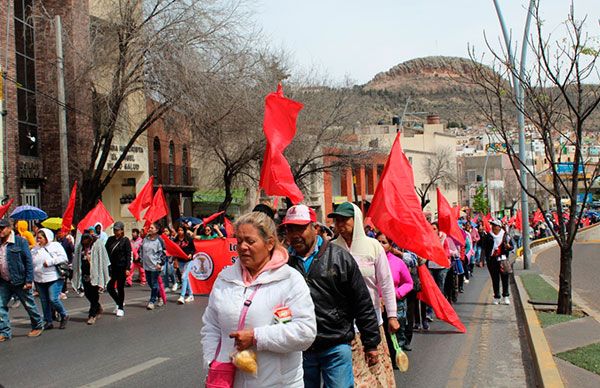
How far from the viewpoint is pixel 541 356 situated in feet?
25.2

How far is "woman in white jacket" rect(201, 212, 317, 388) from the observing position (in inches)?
137

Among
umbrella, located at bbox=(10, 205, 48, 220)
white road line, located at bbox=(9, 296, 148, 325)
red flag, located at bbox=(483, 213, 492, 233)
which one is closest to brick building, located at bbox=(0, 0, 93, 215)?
umbrella, located at bbox=(10, 205, 48, 220)

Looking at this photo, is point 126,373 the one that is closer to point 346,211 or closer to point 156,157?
point 346,211

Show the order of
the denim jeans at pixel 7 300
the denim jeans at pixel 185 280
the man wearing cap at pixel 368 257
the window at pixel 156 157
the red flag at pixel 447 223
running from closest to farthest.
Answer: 1. the man wearing cap at pixel 368 257
2. the denim jeans at pixel 7 300
3. the red flag at pixel 447 223
4. the denim jeans at pixel 185 280
5. the window at pixel 156 157

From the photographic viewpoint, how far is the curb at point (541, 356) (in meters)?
6.59

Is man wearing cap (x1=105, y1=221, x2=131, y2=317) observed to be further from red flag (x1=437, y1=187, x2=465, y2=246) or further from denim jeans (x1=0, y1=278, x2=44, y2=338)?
red flag (x1=437, y1=187, x2=465, y2=246)

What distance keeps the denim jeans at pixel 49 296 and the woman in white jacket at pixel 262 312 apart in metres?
8.00

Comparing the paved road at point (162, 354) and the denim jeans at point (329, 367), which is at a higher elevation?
the denim jeans at point (329, 367)

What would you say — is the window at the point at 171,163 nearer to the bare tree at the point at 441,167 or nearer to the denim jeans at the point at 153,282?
the denim jeans at the point at 153,282

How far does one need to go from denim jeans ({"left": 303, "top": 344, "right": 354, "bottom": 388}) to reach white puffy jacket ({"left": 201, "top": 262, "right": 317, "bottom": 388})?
84 cm

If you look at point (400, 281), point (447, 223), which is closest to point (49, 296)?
point (400, 281)

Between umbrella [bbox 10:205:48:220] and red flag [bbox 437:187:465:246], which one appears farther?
umbrella [bbox 10:205:48:220]

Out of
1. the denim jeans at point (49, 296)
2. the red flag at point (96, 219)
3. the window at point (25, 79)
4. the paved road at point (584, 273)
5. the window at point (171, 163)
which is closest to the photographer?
the denim jeans at point (49, 296)

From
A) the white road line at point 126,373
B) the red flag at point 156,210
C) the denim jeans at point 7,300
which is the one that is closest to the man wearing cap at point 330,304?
the white road line at point 126,373
